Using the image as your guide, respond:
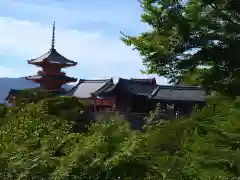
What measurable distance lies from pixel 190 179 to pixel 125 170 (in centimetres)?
56

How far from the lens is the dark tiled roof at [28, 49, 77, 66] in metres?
33.8

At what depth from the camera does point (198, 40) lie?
29.4 ft

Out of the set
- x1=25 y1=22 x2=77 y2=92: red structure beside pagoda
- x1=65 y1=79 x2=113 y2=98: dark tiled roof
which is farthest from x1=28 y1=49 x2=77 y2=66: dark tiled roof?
x1=65 y1=79 x2=113 y2=98: dark tiled roof

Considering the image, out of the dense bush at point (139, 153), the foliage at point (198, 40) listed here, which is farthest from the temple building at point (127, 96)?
the dense bush at point (139, 153)

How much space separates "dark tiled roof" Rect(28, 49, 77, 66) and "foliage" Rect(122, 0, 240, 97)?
24.8m

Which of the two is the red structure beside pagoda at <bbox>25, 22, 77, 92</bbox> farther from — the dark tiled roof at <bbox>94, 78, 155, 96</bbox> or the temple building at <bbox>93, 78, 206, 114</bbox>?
the dark tiled roof at <bbox>94, 78, 155, 96</bbox>

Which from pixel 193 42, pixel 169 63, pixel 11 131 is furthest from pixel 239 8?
pixel 11 131

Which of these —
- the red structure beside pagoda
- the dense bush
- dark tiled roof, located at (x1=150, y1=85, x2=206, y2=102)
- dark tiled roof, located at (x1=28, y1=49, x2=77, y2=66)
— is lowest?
the dense bush

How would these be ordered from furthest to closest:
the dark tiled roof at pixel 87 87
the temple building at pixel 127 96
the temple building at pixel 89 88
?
the dark tiled roof at pixel 87 87 → the temple building at pixel 89 88 → the temple building at pixel 127 96

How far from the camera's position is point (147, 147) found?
3629 mm

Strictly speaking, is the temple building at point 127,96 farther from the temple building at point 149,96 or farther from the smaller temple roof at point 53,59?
the smaller temple roof at point 53,59

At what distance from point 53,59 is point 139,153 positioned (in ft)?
104

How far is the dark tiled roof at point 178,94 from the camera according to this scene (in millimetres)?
27500

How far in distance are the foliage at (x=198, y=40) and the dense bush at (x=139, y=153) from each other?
4.82 metres
